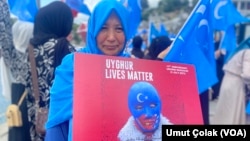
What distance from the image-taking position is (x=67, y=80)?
6.43 feet

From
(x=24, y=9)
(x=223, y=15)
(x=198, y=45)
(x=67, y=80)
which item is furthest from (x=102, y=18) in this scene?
(x=223, y=15)

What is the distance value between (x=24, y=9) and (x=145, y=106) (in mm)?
2494

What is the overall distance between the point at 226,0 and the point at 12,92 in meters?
2.74

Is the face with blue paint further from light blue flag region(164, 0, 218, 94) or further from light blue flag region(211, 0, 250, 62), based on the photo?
light blue flag region(211, 0, 250, 62)

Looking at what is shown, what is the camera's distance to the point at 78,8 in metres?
4.70

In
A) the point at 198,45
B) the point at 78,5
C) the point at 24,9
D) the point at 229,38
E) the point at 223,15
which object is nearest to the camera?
the point at 198,45

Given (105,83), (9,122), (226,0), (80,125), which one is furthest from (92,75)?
(226,0)

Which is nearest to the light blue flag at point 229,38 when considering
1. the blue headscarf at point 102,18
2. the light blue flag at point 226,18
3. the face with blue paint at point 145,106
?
the light blue flag at point 226,18

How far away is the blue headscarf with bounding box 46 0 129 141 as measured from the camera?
76.5 inches

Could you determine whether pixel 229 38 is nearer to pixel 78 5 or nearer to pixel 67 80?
pixel 78 5

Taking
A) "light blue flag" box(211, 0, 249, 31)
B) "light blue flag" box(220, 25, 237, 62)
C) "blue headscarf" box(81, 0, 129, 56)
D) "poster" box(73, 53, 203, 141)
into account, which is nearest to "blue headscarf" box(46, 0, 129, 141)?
"blue headscarf" box(81, 0, 129, 56)

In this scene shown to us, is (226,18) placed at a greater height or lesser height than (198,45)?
greater

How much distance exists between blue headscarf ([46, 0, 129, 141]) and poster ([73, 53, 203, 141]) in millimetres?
186

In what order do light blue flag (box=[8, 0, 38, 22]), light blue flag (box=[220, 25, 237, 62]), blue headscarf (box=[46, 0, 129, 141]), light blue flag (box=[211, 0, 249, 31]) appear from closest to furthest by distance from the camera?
blue headscarf (box=[46, 0, 129, 141])
light blue flag (box=[8, 0, 38, 22])
light blue flag (box=[211, 0, 249, 31])
light blue flag (box=[220, 25, 237, 62])
